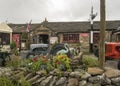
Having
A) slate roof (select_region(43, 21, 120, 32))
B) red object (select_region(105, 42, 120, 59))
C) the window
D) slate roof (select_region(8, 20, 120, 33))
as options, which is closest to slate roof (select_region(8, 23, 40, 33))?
slate roof (select_region(8, 20, 120, 33))

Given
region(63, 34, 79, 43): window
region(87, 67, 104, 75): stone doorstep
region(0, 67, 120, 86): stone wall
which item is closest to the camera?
region(0, 67, 120, 86): stone wall

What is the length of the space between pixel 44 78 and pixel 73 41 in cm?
3607

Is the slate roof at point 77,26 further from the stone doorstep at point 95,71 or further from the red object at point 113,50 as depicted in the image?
the stone doorstep at point 95,71

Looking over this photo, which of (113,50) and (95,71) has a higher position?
(113,50)

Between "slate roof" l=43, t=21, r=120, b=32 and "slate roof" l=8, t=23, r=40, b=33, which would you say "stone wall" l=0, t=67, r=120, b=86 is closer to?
"slate roof" l=43, t=21, r=120, b=32

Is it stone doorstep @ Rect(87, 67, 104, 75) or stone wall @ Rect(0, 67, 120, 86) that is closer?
stone wall @ Rect(0, 67, 120, 86)

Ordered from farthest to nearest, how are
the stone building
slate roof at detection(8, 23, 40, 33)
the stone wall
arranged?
slate roof at detection(8, 23, 40, 33) → the stone building → the stone wall

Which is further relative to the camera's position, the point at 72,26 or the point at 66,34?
the point at 72,26

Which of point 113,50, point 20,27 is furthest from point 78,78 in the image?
point 20,27

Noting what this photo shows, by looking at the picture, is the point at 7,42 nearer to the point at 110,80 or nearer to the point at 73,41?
the point at 110,80

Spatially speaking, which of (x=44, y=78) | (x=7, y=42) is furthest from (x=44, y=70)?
(x=7, y=42)

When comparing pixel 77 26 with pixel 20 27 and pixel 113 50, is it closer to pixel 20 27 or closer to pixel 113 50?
pixel 20 27

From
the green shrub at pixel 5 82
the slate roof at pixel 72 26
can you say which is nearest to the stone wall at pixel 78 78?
the green shrub at pixel 5 82

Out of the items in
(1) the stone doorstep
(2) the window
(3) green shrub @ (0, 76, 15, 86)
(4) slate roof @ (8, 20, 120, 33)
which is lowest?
(3) green shrub @ (0, 76, 15, 86)
